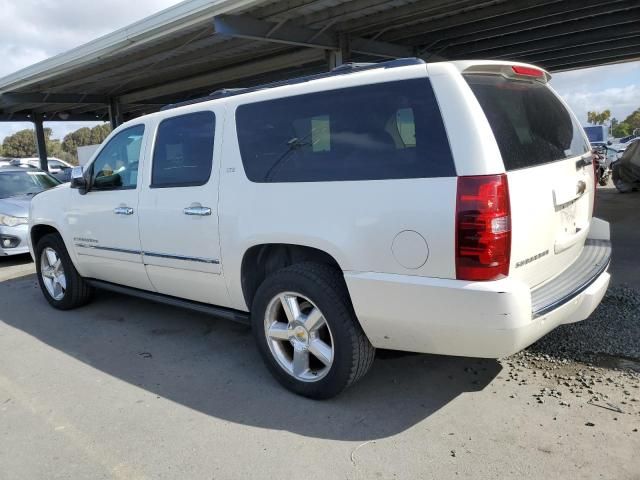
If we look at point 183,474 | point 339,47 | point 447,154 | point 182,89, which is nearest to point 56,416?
point 183,474

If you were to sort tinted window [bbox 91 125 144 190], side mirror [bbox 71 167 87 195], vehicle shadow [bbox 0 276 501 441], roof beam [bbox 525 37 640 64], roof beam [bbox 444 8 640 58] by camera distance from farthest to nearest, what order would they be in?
roof beam [bbox 525 37 640 64] → roof beam [bbox 444 8 640 58] → side mirror [bbox 71 167 87 195] → tinted window [bbox 91 125 144 190] → vehicle shadow [bbox 0 276 501 441]

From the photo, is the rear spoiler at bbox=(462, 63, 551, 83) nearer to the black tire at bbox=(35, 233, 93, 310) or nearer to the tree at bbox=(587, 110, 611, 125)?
the black tire at bbox=(35, 233, 93, 310)

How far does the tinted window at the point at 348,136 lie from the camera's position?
2.80m

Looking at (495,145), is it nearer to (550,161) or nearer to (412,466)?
(550,161)

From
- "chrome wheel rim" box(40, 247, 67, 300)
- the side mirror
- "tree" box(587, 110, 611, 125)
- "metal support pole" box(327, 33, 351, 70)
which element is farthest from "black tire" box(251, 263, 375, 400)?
"tree" box(587, 110, 611, 125)

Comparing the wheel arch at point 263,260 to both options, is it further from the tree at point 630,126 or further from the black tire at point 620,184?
the tree at point 630,126

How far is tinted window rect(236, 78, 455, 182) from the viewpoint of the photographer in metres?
2.80

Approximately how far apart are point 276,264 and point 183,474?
59.0 inches

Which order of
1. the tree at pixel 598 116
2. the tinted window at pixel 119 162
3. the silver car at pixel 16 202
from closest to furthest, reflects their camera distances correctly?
the tinted window at pixel 119 162 < the silver car at pixel 16 202 < the tree at pixel 598 116

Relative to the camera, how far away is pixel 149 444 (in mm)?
3031

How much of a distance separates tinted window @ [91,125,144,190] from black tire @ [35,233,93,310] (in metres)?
0.98

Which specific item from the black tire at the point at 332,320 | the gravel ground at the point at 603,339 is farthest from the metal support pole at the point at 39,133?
the gravel ground at the point at 603,339

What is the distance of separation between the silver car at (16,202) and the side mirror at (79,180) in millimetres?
3966

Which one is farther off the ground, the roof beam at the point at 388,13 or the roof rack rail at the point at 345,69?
the roof beam at the point at 388,13
